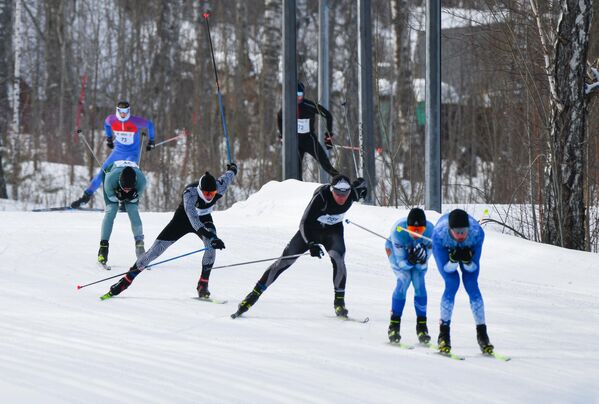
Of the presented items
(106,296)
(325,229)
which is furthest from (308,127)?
(325,229)

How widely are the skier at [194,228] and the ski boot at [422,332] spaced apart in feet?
7.82

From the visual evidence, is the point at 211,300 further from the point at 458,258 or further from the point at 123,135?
the point at 123,135

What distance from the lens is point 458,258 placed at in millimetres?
8711

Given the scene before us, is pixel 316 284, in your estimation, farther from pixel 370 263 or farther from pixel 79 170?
pixel 79 170

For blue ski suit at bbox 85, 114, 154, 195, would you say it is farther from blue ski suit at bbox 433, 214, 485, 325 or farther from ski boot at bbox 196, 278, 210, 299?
blue ski suit at bbox 433, 214, 485, 325

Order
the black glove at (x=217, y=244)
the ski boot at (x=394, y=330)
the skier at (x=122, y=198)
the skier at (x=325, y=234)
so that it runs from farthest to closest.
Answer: the skier at (x=122, y=198)
the black glove at (x=217, y=244)
the skier at (x=325, y=234)
the ski boot at (x=394, y=330)

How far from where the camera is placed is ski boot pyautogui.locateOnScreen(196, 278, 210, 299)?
10.9 m

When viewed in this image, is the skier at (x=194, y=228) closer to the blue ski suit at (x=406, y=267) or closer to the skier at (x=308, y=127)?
the blue ski suit at (x=406, y=267)

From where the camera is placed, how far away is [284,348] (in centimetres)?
898

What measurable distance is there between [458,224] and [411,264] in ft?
2.44

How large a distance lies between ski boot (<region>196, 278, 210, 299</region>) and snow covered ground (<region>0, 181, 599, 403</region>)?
16cm

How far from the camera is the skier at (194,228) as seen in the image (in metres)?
10.7

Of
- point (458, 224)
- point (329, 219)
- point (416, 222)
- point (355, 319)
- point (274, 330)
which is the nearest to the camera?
point (458, 224)

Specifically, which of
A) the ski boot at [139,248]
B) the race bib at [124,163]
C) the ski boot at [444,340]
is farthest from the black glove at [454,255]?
the race bib at [124,163]
